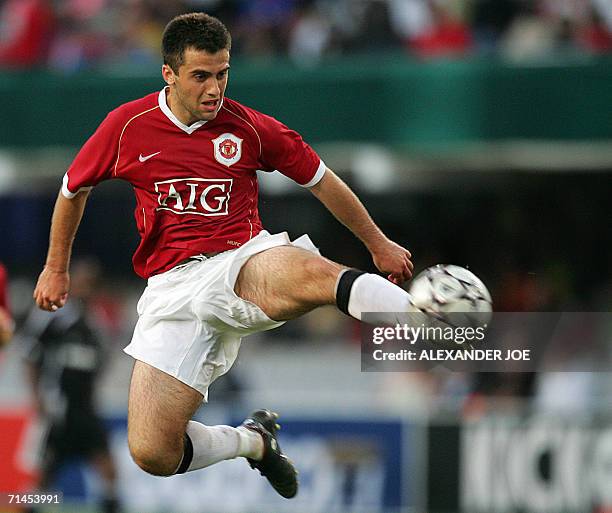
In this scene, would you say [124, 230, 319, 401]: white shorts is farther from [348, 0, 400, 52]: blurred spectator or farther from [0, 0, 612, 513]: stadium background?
[348, 0, 400, 52]: blurred spectator

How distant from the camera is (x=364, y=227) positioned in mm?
6445

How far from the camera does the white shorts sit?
20.4ft

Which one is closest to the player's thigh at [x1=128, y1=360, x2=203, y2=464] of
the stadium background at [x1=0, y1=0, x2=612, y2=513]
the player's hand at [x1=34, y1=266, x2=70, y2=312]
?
the player's hand at [x1=34, y1=266, x2=70, y2=312]

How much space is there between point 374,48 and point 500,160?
163 cm

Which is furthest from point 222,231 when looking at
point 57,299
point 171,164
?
point 57,299

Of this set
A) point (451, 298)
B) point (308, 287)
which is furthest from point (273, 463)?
point (451, 298)

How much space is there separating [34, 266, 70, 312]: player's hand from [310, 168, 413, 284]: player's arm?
1.26 meters

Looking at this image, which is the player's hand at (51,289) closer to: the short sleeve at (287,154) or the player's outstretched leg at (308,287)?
the player's outstretched leg at (308,287)

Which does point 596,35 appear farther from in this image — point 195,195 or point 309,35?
point 195,195

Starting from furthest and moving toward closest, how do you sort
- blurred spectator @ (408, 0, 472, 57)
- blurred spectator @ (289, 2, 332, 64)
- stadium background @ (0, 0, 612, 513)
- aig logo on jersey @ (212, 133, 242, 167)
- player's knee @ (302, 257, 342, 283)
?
blurred spectator @ (289, 2, 332, 64)
blurred spectator @ (408, 0, 472, 57)
stadium background @ (0, 0, 612, 513)
aig logo on jersey @ (212, 133, 242, 167)
player's knee @ (302, 257, 342, 283)

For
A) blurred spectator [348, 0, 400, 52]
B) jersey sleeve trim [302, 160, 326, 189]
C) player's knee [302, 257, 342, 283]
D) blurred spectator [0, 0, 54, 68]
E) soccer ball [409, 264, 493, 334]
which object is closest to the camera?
soccer ball [409, 264, 493, 334]

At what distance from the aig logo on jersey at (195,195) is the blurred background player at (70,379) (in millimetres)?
5183

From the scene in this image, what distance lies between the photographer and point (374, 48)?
13.1m

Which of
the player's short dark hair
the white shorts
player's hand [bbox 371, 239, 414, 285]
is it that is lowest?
the white shorts
